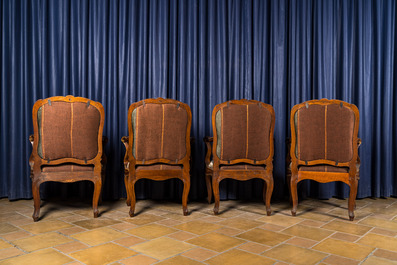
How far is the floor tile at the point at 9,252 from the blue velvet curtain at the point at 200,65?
65.4 inches

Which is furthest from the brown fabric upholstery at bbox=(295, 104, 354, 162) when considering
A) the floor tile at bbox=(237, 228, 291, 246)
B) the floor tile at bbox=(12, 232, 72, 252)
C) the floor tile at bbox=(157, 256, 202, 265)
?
the floor tile at bbox=(12, 232, 72, 252)

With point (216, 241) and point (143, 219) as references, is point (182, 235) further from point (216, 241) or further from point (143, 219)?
point (143, 219)

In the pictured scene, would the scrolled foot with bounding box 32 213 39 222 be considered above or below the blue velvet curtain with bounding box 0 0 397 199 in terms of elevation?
below

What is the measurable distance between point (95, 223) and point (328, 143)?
6.78ft

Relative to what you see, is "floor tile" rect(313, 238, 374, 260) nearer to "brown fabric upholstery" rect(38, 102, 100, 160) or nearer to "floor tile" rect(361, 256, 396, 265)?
"floor tile" rect(361, 256, 396, 265)

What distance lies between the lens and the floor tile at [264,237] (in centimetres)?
238

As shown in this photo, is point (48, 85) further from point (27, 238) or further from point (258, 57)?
point (258, 57)

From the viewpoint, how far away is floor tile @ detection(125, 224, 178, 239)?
251cm

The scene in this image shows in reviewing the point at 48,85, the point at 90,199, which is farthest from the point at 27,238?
the point at 48,85

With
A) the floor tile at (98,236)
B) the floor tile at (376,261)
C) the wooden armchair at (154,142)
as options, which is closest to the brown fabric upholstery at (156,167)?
the wooden armchair at (154,142)

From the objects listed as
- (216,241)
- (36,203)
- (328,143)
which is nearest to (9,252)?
(36,203)

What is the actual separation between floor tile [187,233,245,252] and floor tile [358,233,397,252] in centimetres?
84

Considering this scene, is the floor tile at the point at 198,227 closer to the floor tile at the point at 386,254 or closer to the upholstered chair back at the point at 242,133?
the upholstered chair back at the point at 242,133

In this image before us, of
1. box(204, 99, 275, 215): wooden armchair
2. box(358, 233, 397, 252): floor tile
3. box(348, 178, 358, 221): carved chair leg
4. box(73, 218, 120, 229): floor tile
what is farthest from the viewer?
box(204, 99, 275, 215): wooden armchair
